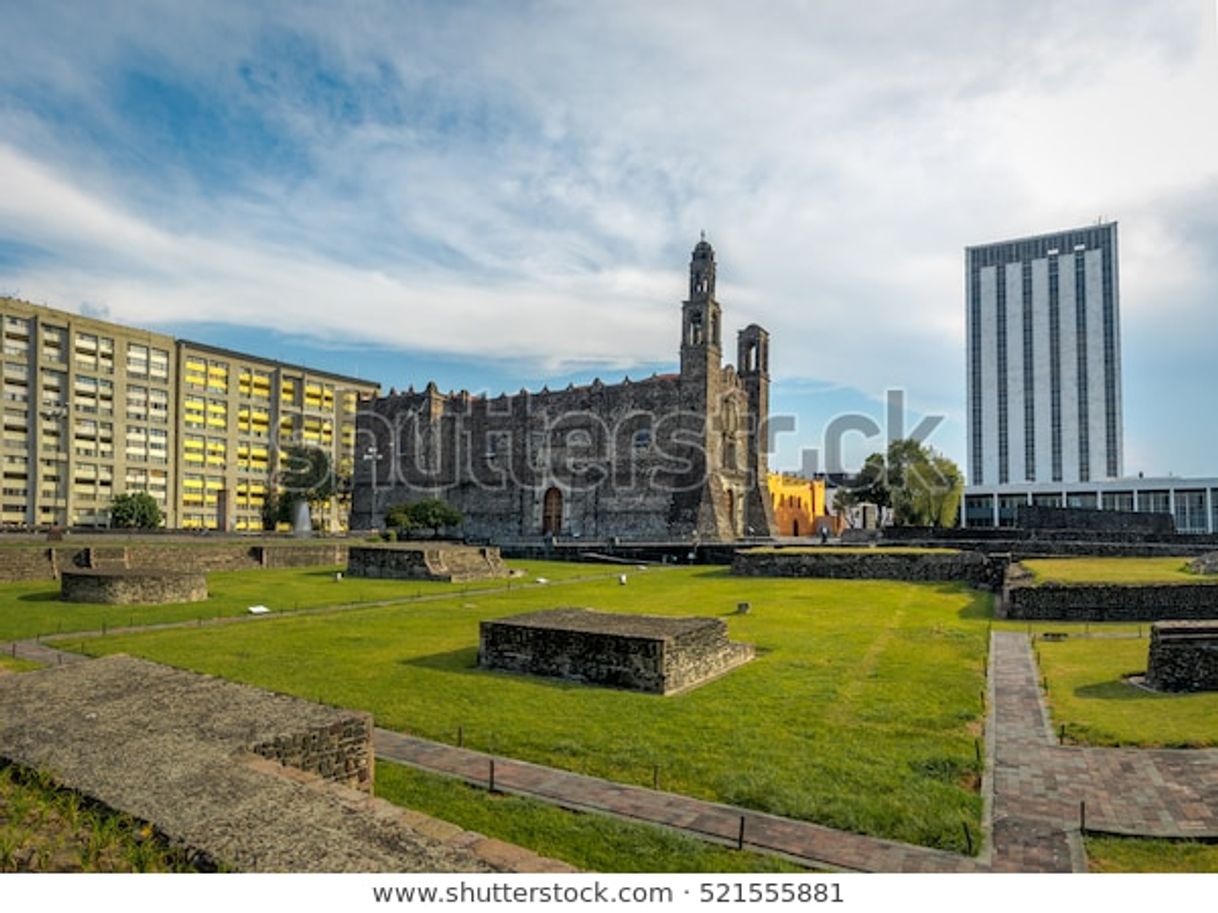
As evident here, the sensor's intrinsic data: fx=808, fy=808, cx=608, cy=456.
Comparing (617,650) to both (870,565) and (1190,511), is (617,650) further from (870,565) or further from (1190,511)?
(1190,511)

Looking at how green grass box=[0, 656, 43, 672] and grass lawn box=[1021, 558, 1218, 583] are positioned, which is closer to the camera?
green grass box=[0, 656, 43, 672]

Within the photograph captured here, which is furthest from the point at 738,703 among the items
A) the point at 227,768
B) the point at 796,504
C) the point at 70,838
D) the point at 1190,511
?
the point at 1190,511

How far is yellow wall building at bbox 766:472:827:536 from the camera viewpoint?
59.7m

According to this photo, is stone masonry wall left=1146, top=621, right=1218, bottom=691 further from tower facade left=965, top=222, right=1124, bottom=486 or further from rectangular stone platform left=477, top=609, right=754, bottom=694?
tower facade left=965, top=222, right=1124, bottom=486

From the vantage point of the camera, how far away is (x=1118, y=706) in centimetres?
1020

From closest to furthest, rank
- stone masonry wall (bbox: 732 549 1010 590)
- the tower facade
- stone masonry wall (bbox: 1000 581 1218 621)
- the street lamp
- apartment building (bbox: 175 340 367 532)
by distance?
stone masonry wall (bbox: 1000 581 1218 621)
stone masonry wall (bbox: 732 549 1010 590)
the street lamp
apartment building (bbox: 175 340 367 532)
the tower facade

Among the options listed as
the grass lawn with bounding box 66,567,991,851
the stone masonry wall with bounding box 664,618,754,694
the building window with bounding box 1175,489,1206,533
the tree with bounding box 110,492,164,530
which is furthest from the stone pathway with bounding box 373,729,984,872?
the building window with bounding box 1175,489,1206,533

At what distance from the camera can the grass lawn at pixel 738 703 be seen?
285 inches

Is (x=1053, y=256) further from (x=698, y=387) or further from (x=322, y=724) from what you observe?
(x=322, y=724)

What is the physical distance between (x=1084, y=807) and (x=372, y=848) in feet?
Answer: 18.9

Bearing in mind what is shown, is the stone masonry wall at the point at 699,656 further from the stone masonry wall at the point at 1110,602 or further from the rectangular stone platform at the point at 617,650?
the stone masonry wall at the point at 1110,602

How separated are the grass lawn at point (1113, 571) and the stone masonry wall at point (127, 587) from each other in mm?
22131

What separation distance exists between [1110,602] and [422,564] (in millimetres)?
20689

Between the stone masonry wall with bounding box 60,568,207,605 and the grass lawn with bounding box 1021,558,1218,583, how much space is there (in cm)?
2213
